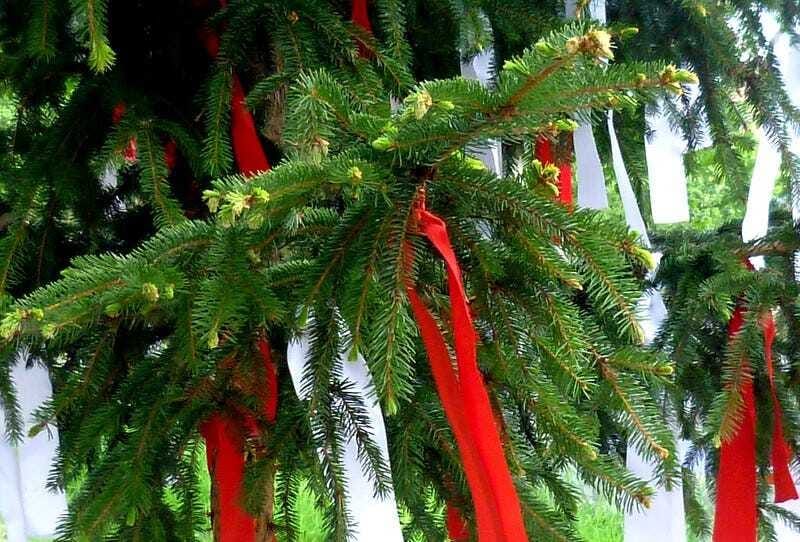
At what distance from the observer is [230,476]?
1.01 metres

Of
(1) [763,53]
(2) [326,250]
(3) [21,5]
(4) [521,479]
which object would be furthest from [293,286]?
(1) [763,53]

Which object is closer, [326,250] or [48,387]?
[326,250]

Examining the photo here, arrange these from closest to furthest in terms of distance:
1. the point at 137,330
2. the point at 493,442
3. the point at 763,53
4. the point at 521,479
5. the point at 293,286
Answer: the point at 493,442
the point at 293,286
the point at 521,479
the point at 137,330
the point at 763,53

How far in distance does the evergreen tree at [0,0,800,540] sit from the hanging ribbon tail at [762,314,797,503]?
65 mm

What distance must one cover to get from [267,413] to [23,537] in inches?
23.2

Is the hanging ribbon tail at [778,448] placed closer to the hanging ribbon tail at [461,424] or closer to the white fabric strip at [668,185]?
the white fabric strip at [668,185]

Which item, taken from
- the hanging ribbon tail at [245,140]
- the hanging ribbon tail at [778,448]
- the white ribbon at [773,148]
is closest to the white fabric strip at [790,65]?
the white ribbon at [773,148]

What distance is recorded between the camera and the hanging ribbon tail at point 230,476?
990 millimetres

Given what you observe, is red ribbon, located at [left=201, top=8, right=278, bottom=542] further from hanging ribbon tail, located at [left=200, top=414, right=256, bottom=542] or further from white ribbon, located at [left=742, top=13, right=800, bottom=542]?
white ribbon, located at [left=742, top=13, right=800, bottom=542]

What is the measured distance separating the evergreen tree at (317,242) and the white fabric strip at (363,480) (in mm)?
17

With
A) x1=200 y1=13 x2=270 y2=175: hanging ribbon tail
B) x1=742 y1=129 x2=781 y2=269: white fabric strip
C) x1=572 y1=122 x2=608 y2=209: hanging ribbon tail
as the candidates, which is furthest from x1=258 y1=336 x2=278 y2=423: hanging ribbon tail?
x1=742 y1=129 x2=781 y2=269: white fabric strip

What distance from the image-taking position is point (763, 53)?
162cm

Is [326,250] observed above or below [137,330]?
below

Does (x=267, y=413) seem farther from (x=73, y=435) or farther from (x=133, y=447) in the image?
(x=73, y=435)
